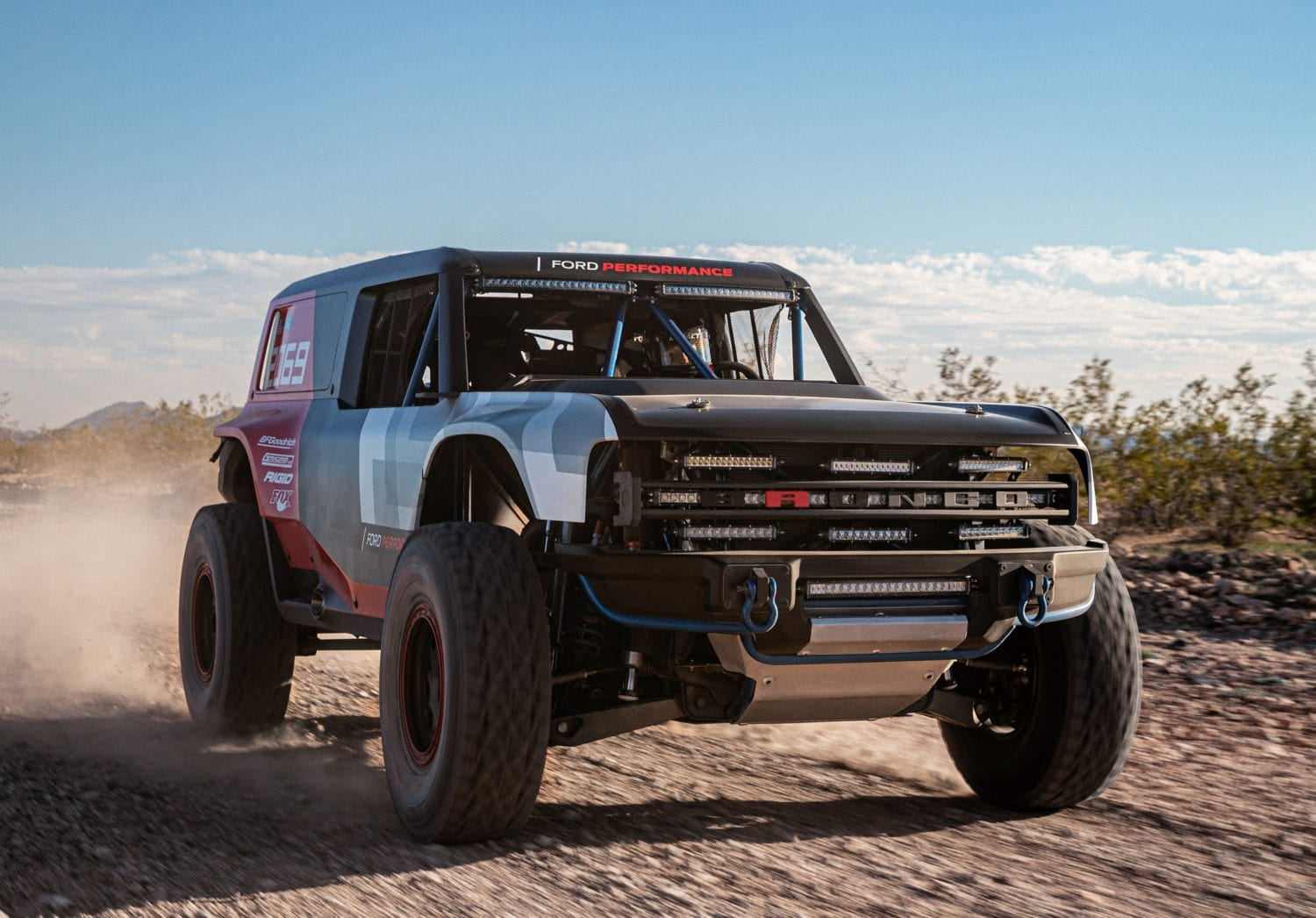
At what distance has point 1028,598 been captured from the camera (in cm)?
466

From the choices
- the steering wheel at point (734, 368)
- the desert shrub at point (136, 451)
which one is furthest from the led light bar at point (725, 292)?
the desert shrub at point (136, 451)

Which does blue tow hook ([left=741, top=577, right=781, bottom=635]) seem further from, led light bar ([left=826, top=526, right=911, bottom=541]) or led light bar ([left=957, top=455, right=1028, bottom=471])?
led light bar ([left=957, top=455, right=1028, bottom=471])

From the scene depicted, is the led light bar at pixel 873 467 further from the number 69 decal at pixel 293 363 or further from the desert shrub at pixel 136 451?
the desert shrub at pixel 136 451

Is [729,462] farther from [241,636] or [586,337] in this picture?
[241,636]

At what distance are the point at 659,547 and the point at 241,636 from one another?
3159 mm

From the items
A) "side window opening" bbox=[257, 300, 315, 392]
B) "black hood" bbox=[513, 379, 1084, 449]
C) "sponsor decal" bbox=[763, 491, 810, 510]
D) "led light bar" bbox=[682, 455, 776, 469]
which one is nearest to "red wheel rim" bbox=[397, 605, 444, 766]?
"black hood" bbox=[513, 379, 1084, 449]

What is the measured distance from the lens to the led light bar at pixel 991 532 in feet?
15.8

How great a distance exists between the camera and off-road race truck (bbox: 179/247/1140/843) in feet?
14.5

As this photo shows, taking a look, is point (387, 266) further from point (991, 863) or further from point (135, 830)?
point (991, 863)

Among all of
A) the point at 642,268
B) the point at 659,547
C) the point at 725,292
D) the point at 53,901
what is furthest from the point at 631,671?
the point at 725,292

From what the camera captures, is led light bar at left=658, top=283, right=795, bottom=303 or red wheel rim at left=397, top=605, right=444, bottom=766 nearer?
red wheel rim at left=397, top=605, right=444, bottom=766

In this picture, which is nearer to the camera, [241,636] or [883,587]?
[883,587]

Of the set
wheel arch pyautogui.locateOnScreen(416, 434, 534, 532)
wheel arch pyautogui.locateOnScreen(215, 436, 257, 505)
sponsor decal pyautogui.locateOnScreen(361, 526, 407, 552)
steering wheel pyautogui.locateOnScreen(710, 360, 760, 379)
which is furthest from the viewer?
wheel arch pyautogui.locateOnScreen(215, 436, 257, 505)

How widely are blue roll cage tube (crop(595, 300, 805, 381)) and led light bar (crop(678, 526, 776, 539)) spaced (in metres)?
1.72
